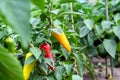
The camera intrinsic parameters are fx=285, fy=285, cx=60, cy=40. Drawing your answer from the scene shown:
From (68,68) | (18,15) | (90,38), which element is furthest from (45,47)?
(18,15)

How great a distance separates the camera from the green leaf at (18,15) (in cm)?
21

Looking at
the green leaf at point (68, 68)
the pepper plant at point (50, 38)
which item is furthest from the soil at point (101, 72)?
the green leaf at point (68, 68)

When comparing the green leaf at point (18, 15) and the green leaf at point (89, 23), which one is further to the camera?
the green leaf at point (89, 23)

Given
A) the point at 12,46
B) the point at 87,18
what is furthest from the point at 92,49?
the point at 12,46

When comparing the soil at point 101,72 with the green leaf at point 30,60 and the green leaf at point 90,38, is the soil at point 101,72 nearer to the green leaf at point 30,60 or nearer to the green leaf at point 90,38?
the green leaf at point 90,38

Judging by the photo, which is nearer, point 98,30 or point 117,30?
point 117,30

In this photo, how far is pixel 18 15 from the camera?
218 mm

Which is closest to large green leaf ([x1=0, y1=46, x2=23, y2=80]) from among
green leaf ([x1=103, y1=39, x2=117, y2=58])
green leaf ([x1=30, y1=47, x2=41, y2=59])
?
green leaf ([x1=30, y1=47, x2=41, y2=59])

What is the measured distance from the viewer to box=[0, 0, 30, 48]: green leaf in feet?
0.70

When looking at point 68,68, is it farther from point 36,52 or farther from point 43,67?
point 36,52

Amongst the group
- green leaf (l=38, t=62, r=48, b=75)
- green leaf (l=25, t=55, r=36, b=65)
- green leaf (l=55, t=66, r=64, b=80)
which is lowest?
green leaf (l=55, t=66, r=64, b=80)

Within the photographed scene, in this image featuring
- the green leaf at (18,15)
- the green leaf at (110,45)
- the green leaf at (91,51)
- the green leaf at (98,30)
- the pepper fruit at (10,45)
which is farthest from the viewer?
the green leaf at (91,51)

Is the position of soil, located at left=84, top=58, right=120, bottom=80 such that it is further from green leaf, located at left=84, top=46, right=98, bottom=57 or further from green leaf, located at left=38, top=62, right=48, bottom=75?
green leaf, located at left=38, top=62, right=48, bottom=75

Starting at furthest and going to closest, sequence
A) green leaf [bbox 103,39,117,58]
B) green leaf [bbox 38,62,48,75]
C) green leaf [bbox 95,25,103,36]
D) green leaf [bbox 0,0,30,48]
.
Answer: green leaf [bbox 95,25,103,36], green leaf [bbox 103,39,117,58], green leaf [bbox 38,62,48,75], green leaf [bbox 0,0,30,48]
